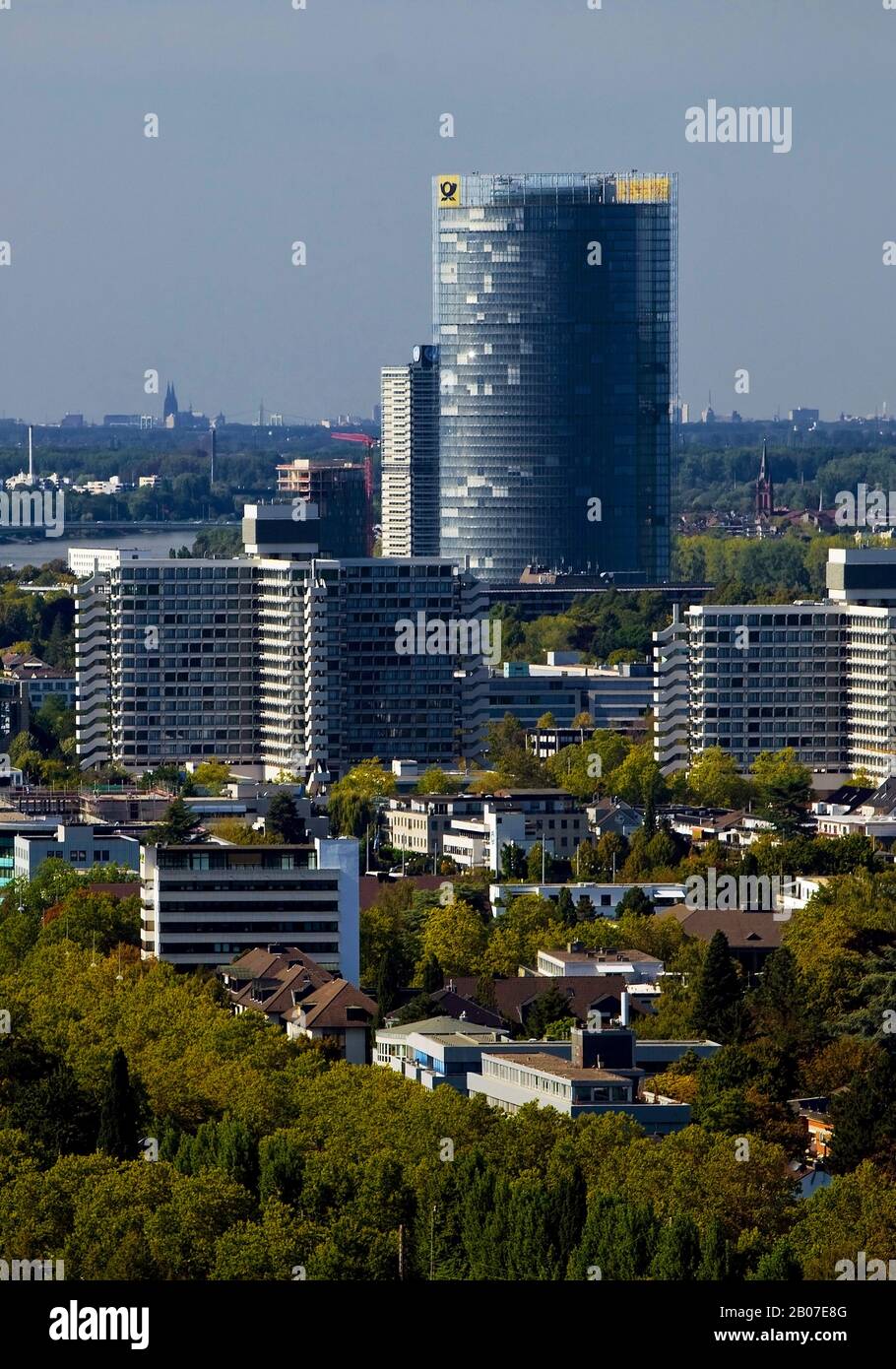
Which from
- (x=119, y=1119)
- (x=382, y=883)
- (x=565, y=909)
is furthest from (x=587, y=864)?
(x=119, y=1119)

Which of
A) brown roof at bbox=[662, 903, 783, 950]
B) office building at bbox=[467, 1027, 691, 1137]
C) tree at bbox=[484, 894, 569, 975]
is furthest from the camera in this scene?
brown roof at bbox=[662, 903, 783, 950]

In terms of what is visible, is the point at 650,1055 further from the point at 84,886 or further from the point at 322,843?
the point at 84,886

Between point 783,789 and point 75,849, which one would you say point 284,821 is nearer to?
point 75,849

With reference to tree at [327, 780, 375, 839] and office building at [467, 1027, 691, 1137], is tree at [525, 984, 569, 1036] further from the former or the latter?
tree at [327, 780, 375, 839]

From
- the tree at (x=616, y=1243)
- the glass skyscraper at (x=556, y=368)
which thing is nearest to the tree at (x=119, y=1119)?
the tree at (x=616, y=1243)

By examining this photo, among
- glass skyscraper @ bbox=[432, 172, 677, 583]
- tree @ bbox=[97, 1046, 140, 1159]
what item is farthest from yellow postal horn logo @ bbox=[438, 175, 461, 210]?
tree @ bbox=[97, 1046, 140, 1159]

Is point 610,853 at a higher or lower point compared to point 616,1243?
lower
